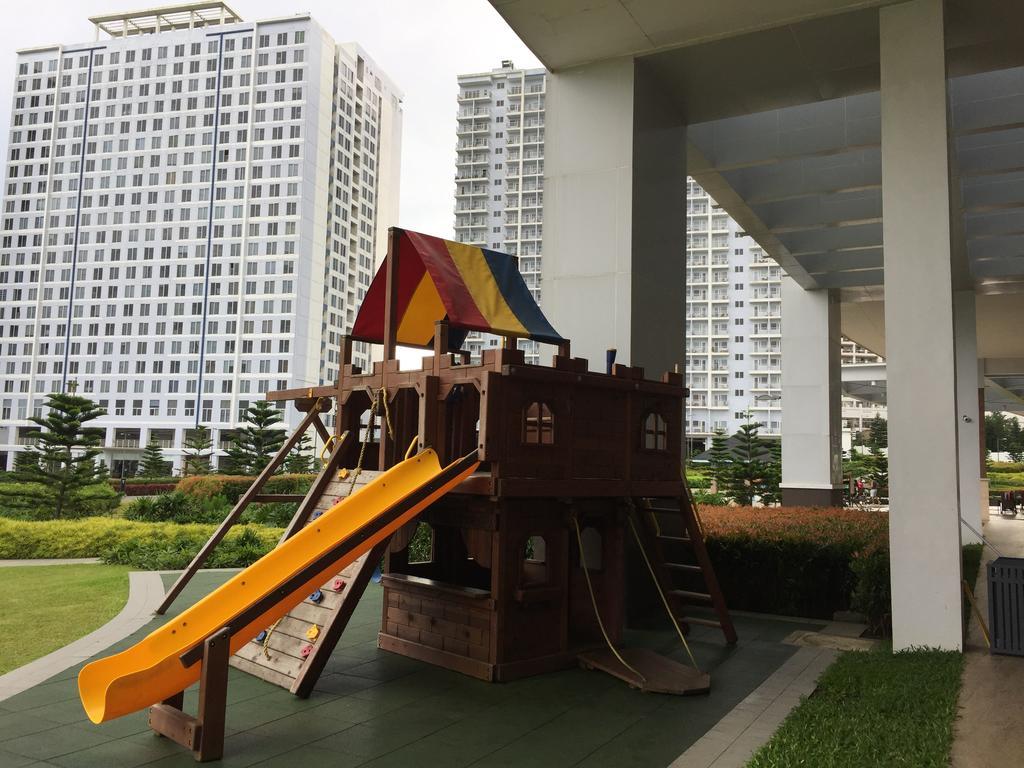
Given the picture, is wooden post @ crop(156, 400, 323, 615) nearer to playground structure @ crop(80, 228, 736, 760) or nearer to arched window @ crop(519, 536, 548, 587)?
playground structure @ crop(80, 228, 736, 760)

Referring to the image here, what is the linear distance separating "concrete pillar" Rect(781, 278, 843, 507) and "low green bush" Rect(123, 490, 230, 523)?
14.9 metres

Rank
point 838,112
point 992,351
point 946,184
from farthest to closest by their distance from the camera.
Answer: point 992,351
point 838,112
point 946,184

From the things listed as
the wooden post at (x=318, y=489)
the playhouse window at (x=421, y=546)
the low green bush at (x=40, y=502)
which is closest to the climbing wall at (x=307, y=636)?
the wooden post at (x=318, y=489)

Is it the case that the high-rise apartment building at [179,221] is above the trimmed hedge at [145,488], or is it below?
above

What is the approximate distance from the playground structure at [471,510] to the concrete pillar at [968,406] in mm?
15106

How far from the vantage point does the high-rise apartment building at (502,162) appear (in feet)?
315

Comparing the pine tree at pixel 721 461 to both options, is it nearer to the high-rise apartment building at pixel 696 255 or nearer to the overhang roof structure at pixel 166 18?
the high-rise apartment building at pixel 696 255

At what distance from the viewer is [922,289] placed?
7.90 m

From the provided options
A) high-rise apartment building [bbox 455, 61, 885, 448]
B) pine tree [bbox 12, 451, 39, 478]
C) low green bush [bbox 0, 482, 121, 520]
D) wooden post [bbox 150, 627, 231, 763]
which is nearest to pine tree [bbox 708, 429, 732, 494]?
low green bush [bbox 0, 482, 121, 520]

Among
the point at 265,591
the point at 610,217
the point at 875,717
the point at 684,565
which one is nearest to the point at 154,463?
the point at 610,217

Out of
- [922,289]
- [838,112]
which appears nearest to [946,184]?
[922,289]

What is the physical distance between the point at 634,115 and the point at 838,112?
4.22 meters

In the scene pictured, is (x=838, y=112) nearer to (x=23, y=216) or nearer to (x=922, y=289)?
(x=922, y=289)

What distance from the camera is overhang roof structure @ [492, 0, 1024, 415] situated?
8.84 metres
